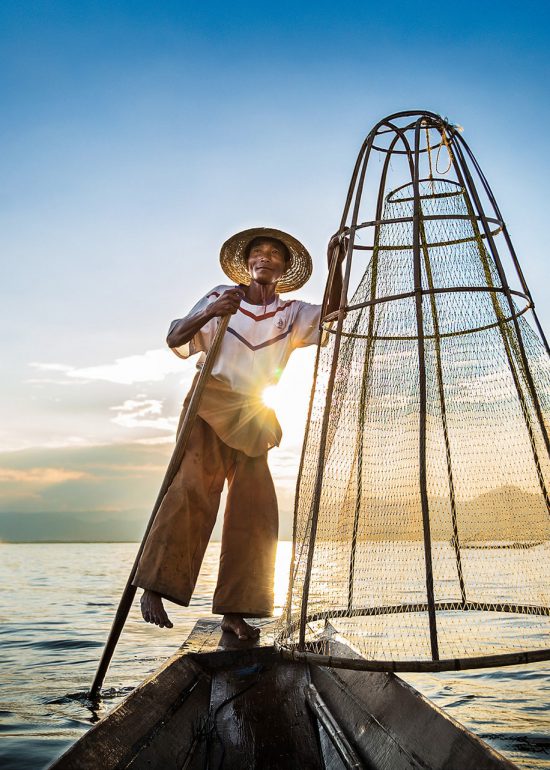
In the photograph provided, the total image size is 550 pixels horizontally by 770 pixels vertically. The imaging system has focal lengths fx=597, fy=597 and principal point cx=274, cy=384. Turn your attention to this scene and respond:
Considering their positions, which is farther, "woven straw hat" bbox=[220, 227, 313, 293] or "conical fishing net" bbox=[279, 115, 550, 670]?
"woven straw hat" bbox=[220, 227, 313, 293]

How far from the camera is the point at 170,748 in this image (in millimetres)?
1767

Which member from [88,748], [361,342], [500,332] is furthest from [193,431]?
[88,748]

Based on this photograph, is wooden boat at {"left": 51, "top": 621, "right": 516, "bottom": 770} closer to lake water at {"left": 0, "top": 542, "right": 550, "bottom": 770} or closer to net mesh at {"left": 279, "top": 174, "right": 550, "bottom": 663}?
net mesh at {"left": 279, "top": 174, "right": 550, "bottom": 663}

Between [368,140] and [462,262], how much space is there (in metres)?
0.77

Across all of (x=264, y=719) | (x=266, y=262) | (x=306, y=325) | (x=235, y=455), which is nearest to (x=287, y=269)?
(x=266, y=262)

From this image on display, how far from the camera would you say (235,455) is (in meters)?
3.45

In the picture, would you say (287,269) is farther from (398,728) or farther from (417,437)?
(398,728)

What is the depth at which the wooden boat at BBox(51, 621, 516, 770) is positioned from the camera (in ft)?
4.90

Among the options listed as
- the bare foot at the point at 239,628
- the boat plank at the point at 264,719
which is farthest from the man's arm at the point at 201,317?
the boat plank at the point at 264,719

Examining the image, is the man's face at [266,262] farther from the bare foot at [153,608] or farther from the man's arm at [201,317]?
the bare foot at [153,608]

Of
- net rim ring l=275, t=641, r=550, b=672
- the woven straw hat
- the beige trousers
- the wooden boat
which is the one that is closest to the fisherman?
the beige trousers

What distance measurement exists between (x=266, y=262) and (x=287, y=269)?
290 millimetres

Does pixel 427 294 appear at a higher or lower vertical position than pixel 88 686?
higher

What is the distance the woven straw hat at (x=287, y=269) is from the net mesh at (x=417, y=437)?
26.3 inches
